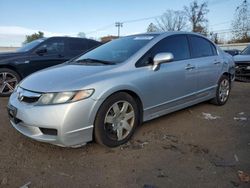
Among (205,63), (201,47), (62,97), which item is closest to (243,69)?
(201,47)

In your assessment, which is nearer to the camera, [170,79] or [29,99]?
[29,99]

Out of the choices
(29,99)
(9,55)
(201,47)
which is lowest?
(29,99)

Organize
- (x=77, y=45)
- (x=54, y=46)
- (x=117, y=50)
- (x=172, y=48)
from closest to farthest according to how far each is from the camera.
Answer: (x=117, y=50) < (x=172, y=48) < (x=54, y=46) < (x=77, y=45)

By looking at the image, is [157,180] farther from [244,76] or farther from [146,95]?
[244,76]

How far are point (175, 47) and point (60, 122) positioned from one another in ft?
8.24

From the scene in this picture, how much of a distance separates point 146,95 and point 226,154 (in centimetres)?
133

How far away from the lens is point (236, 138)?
4238 mm

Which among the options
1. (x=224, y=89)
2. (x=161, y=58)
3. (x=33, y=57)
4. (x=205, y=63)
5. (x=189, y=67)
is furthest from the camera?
(x=33, y=57)

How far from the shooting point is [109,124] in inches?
147

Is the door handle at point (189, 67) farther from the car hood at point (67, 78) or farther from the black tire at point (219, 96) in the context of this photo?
the car hood at point (67, 78)

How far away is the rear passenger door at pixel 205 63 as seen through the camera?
5266mm

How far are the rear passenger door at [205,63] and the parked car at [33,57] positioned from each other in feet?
12.6

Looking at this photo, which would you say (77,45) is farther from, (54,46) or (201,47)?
(201,47)

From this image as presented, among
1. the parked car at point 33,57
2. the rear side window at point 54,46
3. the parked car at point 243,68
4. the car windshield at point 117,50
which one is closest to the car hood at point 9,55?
the parked car at point 33,57
